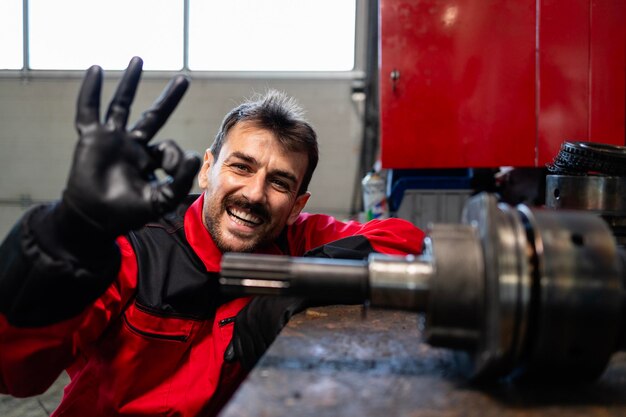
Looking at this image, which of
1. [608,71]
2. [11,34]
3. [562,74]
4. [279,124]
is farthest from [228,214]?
[11,34]

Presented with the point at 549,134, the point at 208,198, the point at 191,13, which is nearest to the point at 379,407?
the point at 208,198

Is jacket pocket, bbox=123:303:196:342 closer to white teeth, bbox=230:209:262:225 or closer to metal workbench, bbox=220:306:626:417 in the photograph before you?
white teeth, bbox=230:209:262:225

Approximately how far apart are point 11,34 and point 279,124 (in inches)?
138

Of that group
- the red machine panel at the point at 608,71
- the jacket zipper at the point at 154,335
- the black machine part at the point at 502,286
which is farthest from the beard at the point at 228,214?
the red machine panel at the point at 608,71

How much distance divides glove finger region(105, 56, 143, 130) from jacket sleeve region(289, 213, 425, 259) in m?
0.40

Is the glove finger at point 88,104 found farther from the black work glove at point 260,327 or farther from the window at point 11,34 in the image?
the window at point 11,34

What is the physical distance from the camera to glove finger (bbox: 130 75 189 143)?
2.31 feet

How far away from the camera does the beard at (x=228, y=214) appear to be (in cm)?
103

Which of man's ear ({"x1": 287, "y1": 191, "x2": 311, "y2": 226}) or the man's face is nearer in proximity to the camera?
the man's face

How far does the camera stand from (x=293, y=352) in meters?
0.55

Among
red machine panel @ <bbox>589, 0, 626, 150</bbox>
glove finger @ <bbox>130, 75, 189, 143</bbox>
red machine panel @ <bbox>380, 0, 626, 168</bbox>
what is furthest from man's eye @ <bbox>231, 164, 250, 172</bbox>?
red machine panel @ <bbox>589, 0, 626, 150</bbox>

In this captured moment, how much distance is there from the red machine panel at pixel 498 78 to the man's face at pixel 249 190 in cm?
73

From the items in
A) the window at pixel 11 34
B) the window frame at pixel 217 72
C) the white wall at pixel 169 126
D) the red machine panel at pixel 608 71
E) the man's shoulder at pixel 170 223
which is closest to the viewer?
the man's shoulder at pixel 170 223

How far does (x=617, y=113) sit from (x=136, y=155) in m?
1.70
